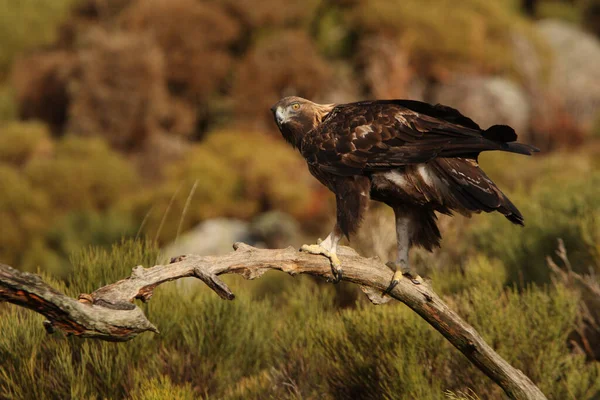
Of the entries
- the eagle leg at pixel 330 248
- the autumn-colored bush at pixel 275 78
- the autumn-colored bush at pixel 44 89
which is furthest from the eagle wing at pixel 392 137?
the autumn-colored bush at pixel 44 89

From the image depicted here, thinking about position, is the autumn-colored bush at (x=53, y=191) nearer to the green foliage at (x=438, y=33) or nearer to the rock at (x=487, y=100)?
the green foliage at (x=438, y=33)

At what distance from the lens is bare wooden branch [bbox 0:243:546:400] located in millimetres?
2758

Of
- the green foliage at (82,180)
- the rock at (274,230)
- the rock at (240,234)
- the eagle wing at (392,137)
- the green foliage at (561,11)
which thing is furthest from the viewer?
the green foliage at (561,11)

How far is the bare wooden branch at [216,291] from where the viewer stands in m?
2.76

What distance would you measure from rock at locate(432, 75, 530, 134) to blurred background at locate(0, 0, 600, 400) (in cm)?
5

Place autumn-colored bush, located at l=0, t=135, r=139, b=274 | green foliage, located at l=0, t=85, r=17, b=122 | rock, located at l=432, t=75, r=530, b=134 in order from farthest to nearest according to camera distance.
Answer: green foliage, located at l=0, t=85, r=17, b=122
rock, located at l=432, t=75, r=530, b=134
autumn-colored bush, located at l=0, t=135, r=139, b=274

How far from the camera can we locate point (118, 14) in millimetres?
19812

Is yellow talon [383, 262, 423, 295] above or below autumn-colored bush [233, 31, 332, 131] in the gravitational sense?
below

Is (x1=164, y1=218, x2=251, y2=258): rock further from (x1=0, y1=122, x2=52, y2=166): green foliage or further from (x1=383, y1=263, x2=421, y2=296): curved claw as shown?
(x1=383, y1=263, x2=421, y2=296): curved claw

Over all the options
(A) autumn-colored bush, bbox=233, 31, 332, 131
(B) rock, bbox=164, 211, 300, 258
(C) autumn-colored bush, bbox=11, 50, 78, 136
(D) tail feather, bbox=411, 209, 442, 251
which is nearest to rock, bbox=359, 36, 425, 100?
(A) autumn-colored bush, bbox=233, 31, 332, 131

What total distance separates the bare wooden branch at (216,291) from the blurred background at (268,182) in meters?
0.63

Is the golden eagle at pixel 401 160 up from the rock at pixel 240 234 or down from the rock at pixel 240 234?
down

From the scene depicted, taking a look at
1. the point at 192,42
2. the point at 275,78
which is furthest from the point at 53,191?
the point at 275,78

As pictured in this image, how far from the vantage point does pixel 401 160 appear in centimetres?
360
